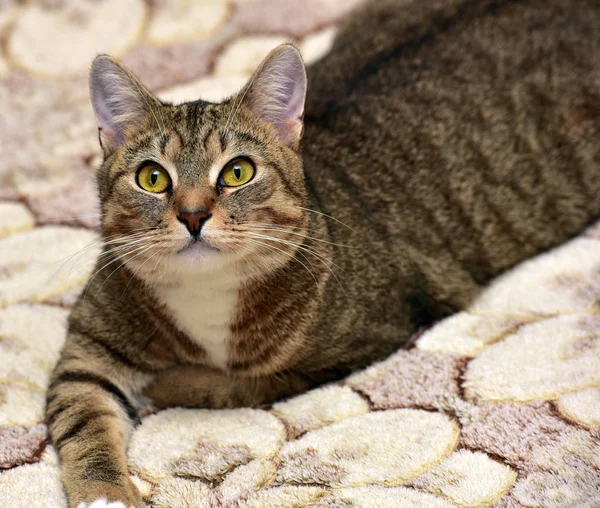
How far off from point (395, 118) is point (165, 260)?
90cm

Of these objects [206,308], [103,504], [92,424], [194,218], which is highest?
[194,218]

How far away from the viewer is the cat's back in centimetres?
222

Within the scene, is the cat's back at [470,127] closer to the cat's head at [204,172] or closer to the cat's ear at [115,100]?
the cat's head at [204,172]

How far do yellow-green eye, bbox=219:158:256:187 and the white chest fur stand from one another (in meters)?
0.19

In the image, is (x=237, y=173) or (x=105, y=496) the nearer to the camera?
(x=105, y=496)

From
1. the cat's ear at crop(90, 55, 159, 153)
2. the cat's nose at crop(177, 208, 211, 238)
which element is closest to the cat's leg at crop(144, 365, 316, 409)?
the cat's nose at crop(177, 208, 211, 238)

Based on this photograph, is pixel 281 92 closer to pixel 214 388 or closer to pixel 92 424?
pixel 214 388

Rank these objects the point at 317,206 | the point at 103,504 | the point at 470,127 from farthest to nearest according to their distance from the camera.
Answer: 1. the point at 470,127
2. the point at 317,206
3. the point at 103,504

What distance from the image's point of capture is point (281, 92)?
6.05 ft

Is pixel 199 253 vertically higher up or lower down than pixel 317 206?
lower down

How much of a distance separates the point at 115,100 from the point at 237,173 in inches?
13.5

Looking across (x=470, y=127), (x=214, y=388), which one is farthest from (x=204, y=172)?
(x=470, y=127)

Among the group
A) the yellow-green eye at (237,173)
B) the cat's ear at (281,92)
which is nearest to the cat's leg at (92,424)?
the yellow-green eye at (237,173)

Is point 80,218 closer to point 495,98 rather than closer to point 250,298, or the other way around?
point 250,298
